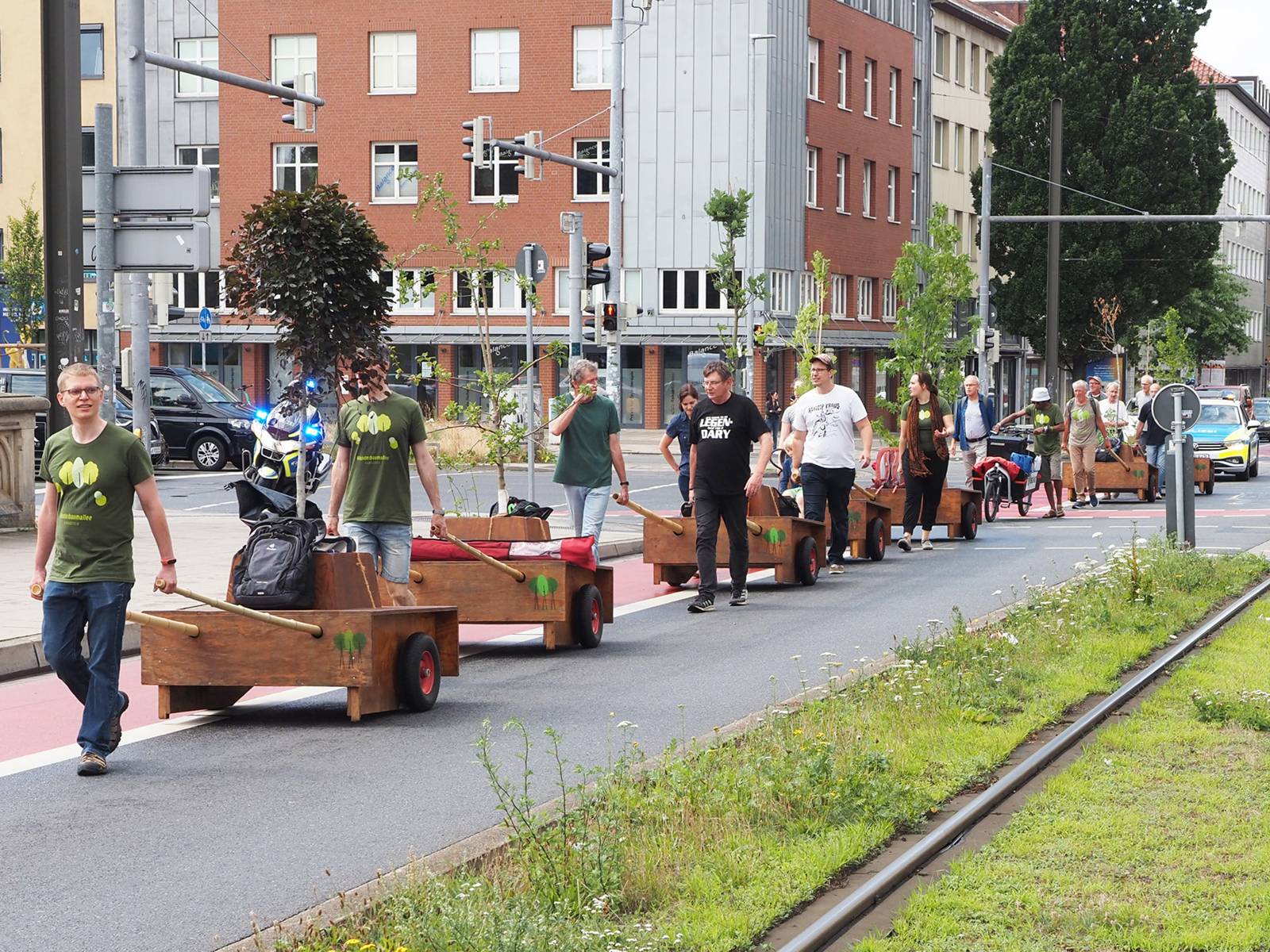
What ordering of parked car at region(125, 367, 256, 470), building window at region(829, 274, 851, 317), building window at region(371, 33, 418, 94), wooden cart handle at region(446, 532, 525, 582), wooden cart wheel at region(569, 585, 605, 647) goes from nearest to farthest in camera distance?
1. wooden cart handle at region(446, 532, 525, 582)
2. wooden cart wheel at region(569, 585, 605, 647)
3. parked car at region(125, 367, 256, 470)
4. building window at region(371, 33, 418, 94)
5. building window at region(829, 274, 851, 317)

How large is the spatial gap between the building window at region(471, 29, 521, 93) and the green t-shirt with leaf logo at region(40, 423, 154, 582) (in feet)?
169

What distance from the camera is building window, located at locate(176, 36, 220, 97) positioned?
6153 centimetres

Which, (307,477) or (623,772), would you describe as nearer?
(623,772)

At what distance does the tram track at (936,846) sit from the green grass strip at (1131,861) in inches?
4.6

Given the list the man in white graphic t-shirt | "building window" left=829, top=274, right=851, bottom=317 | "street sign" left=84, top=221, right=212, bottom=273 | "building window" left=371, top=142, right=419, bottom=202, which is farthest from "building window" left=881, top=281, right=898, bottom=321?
"street sign" left=84, top=221, right=212, bottom=273

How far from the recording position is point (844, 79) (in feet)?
209

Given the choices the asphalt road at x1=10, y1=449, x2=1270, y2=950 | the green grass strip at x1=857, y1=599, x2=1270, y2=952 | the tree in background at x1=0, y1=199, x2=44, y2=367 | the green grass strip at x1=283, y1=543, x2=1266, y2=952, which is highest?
the tree in background at x1=0, y1=199, x2=44, y2=367

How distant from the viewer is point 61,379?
27.9 ft

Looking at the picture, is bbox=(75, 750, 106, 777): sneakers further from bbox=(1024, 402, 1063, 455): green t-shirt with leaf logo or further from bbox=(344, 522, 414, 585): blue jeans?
bbox=(1024, 402, 1063, 455): green t-shirt with leaf logo

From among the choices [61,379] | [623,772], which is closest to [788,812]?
[623,772]

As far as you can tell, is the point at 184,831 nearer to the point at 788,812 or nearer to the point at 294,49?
the point at 788,812

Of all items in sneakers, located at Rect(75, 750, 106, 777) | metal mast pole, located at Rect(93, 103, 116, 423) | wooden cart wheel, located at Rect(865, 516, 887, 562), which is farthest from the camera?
wooden cart wheel, located at Rect(865, 516, 887, 562)

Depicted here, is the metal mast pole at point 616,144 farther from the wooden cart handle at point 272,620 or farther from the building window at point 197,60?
the building window at point 197,60

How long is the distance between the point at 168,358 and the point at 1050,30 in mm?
30136
